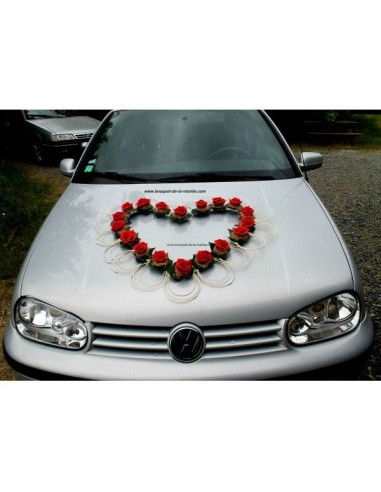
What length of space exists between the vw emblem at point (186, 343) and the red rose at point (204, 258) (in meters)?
0.31

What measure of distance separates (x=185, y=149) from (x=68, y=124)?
16.9 ft

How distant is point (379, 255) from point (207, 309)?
9.07 ft

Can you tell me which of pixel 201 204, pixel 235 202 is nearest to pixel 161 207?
pixel 201 204

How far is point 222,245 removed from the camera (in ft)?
5.90

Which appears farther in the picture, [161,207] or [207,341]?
[161,207]

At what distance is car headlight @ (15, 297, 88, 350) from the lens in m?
1.60

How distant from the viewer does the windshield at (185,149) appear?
2.42 meters

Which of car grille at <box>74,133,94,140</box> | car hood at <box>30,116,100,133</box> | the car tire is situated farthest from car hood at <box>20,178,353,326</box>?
Answer: the car tire

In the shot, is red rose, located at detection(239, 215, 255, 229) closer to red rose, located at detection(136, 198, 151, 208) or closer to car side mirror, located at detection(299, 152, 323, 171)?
red rose, located at detection(136, 198, 151, 208)

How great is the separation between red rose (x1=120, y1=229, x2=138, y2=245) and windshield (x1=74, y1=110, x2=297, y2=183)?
0.59 meters

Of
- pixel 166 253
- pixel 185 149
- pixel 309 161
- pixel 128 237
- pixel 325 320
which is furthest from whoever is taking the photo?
pixel 309 161

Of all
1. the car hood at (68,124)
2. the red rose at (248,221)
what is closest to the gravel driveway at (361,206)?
the red rose at (248,221)

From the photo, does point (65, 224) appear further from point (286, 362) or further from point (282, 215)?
point (286, 362)

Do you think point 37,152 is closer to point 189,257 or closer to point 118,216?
point 118,216
